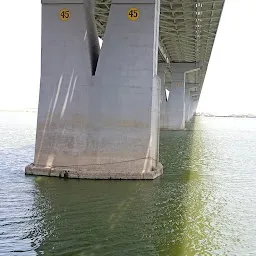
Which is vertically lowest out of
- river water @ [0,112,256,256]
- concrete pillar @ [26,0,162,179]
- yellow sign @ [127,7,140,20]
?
river water @ [0,112,256,256]

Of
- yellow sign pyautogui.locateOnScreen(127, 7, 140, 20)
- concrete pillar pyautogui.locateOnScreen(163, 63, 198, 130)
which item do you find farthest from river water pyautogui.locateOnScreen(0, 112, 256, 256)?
concrete pillar pyautogui.locateOnScreen(163, 63, 198, 130)

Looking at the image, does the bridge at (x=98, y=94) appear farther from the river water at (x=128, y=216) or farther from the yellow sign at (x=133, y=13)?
the river water at (x=128, y=216)

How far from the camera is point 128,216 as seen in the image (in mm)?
10805

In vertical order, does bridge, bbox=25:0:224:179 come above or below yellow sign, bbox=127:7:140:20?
below

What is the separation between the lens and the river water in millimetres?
8516

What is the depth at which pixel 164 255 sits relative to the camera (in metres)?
8.08

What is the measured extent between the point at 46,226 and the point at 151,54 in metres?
9.02

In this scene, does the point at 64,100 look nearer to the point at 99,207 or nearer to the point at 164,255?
the point at 99,207

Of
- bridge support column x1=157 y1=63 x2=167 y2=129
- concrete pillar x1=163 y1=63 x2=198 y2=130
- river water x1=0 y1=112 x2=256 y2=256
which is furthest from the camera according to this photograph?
concrete pillar x1=163 y1=63 x2=198 y2=130

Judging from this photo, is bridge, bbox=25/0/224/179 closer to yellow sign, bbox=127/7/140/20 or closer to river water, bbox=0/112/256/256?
yellow sign, bbox=127/7/140/20

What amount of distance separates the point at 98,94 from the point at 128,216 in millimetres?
6876

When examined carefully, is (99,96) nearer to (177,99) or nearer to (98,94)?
(98,94)

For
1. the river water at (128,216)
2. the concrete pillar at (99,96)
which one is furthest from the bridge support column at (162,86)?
the concrete pillar at (99,96)

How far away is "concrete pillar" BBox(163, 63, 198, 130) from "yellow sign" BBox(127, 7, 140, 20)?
4104 cm
